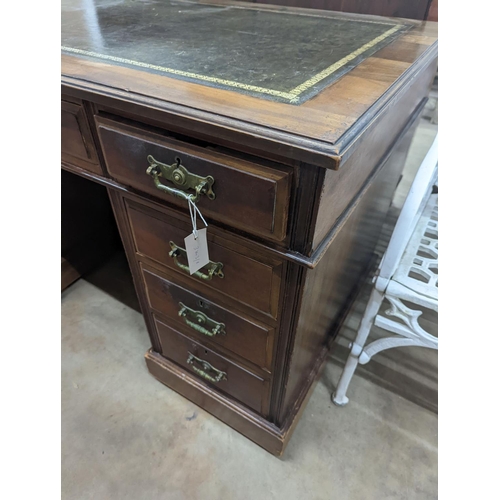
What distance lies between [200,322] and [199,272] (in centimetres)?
17

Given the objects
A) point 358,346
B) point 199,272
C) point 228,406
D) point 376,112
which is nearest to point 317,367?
point 358,346

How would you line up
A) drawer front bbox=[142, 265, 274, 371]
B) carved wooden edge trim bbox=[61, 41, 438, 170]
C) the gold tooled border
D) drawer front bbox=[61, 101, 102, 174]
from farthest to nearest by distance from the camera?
drawer front bbox=[142, 265, 274, 371] < drawer front bbox=[61, 101, 102, 174] < the gold tooled border < carved wooden edge trim bbox=[61, 41, 438, 170]

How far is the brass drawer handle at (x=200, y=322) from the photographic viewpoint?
0.75 m

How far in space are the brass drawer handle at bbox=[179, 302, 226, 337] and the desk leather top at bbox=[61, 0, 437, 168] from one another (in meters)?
0.42

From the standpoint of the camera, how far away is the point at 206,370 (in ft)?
3.03

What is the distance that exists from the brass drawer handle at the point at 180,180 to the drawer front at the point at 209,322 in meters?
0.27

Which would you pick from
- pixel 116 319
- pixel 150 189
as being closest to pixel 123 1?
pixel 150 189

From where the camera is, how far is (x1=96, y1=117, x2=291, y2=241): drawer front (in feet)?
1.50

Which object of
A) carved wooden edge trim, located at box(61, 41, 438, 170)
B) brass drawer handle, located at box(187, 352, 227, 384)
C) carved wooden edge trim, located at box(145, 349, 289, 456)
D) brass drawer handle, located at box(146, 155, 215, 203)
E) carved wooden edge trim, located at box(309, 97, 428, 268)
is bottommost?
carved wooden edge trim, located at box(145, 349, 289, 456)

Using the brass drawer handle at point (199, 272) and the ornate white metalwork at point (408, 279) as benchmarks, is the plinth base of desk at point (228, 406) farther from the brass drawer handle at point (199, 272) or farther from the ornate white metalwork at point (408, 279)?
the brass drawer handle at point (199, 272)

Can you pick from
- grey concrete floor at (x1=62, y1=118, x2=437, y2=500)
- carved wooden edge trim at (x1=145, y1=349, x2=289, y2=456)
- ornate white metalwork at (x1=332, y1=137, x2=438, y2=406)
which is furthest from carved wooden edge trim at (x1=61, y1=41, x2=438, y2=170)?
grey concrete floor at (x1=62, y1=118, x2=437, y2=500)

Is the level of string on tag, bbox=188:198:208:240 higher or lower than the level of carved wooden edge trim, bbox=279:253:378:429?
higher

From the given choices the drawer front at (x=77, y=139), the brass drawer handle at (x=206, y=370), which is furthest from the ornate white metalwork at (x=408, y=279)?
the drawer front at (x=77, y=139)

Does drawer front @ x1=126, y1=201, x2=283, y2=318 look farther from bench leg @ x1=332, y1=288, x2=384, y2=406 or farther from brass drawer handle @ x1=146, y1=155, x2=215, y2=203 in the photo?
bench leg @ x1=332, y1=288, x2=384, y2=406
